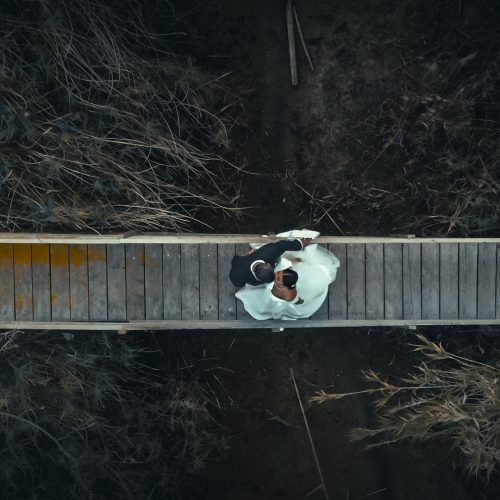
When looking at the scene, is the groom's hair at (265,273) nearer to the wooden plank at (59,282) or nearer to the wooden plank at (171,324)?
the wooden plank at (171,324)

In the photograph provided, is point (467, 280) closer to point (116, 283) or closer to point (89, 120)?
point (116, 283)

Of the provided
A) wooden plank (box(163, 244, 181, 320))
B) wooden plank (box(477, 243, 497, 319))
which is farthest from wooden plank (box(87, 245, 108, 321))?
wooden plank (box(477, 243, 497, 319))

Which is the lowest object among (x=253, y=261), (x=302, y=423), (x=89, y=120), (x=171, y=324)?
(x=302, y=423)

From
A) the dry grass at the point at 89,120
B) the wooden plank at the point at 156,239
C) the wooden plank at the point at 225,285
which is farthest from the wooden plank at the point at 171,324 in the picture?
the dry grass at the point at 89,120

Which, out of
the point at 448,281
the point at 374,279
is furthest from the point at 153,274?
the point at 448,281

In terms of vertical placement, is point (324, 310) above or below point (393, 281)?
below

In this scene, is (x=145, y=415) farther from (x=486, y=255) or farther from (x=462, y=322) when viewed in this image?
(x=486, y=255)
